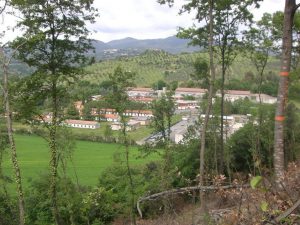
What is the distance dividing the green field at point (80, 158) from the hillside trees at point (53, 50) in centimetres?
2225

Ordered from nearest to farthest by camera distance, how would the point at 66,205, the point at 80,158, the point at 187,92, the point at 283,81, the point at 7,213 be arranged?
the point at 283,81, the point at 66,205, the point at 7,213, the point at 80,158, the point at 187,92

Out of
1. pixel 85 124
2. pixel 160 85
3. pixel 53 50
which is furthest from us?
pixel 160 85

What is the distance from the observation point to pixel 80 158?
41812 mm

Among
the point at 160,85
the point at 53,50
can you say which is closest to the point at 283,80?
the point at 53,50

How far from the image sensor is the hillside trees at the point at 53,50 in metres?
10.1

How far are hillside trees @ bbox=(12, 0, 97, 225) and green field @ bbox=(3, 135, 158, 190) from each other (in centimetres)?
2225

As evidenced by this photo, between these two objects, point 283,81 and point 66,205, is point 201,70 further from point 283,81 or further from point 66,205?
point 283,81

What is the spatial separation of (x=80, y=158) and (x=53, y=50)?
32219mm

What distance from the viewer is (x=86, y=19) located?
10828 mm

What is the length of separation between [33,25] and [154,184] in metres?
9.61

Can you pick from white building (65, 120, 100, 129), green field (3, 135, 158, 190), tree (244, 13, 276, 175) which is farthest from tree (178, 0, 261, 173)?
white building (65, 120, 100, 129)

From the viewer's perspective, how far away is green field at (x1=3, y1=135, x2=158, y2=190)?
1380 inches

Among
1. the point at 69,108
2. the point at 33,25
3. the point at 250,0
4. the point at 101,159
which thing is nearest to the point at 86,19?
the point at 33,25

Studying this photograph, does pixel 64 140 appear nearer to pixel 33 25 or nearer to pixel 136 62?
pixel 33 25
